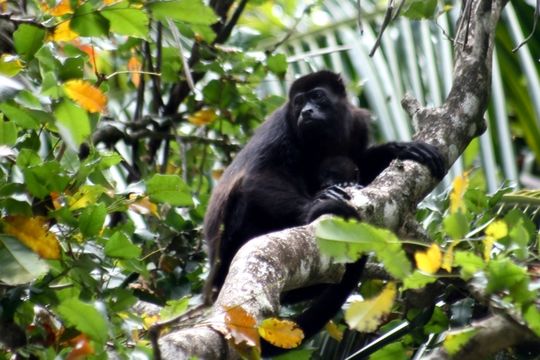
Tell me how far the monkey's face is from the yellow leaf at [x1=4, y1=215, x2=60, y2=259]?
2633 mm

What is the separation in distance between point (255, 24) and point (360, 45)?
0.69 m

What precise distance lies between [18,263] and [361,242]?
2.88ft

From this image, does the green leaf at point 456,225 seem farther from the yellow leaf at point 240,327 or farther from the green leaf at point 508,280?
the yellow leaf at point 240,327

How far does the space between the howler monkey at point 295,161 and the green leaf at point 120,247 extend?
1.12 metres

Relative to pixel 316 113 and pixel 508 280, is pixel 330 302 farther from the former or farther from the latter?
pixel 316 113

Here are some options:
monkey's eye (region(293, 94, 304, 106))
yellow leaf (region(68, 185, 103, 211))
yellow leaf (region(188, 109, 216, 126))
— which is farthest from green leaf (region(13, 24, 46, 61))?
monkey's eye (region(293, 94, 304, 106))

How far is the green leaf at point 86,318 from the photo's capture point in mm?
1956

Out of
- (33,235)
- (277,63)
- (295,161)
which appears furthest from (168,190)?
(295,161)

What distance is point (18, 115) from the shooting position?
248cm

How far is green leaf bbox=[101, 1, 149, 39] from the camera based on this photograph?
2.62m

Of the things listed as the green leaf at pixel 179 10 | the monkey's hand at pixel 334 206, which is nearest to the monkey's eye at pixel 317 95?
the monkey's hand at pixel 334 206

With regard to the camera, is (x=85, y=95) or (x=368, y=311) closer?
(x=368, y=311)

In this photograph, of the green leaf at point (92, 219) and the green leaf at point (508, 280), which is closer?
the green leaf at point (508, 280)

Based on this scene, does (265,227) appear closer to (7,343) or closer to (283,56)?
(283,56)
